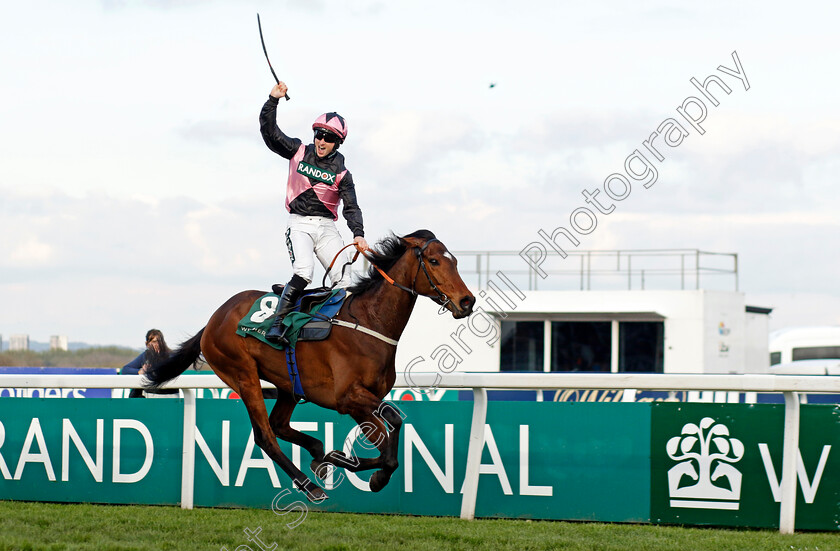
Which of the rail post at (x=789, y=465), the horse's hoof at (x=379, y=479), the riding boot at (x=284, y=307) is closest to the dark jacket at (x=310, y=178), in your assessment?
the riding boot at (x=284, y=307)

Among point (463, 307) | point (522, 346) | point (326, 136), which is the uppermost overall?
point (326, 136)

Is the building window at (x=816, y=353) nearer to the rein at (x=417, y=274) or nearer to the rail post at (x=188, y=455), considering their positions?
the rail post at (x=188, y=455)

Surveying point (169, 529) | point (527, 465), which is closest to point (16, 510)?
point (169, 529)

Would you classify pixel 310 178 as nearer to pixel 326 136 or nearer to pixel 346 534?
pixel 326 136

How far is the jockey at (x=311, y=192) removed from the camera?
A: 19.6 ft

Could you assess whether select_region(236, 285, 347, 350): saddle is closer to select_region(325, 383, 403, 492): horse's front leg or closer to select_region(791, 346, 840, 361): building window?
select_region(325, 383, 403, 492): horse's front leg

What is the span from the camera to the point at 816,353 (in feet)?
91.0

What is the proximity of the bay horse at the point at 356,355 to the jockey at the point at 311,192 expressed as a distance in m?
0.27

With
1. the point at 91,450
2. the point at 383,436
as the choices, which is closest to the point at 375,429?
the point at 383,436

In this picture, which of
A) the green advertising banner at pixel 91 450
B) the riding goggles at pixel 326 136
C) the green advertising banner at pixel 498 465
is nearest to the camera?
the riding goggles at pixel 326 136

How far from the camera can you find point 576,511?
6480 millimetres

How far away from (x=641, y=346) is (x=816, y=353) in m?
6.19

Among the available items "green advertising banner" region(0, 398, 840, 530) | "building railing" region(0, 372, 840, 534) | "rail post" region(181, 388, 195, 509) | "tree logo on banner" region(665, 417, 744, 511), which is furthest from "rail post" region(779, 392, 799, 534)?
"rail post" region(181, 388, 195, 509)

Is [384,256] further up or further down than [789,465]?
further up
